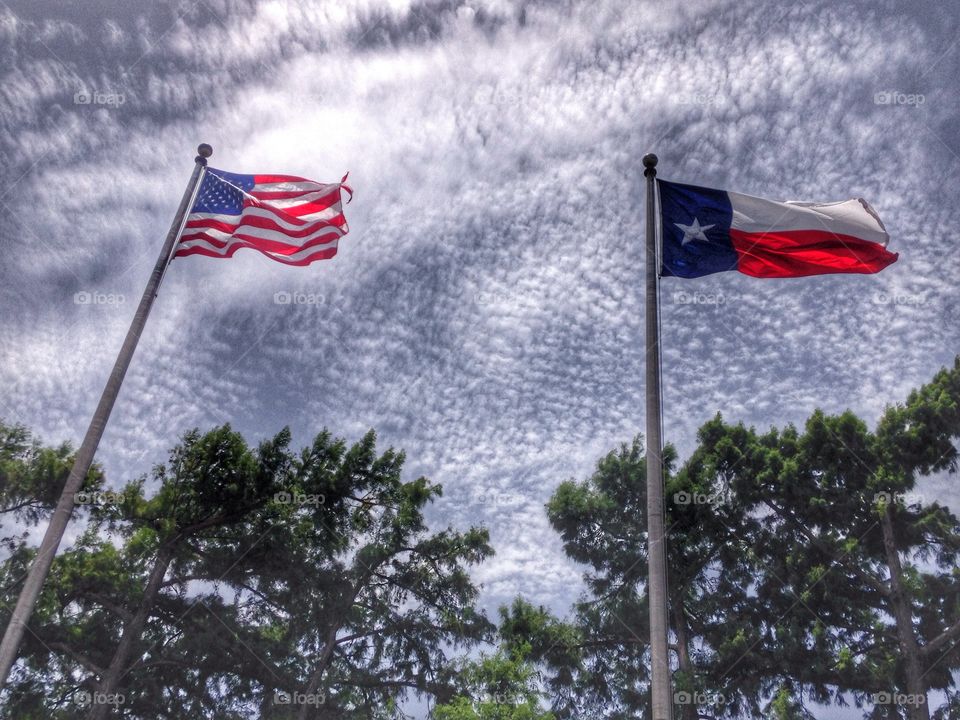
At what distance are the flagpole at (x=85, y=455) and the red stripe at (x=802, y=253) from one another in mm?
9102

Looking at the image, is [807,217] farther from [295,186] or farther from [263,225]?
[263,225]

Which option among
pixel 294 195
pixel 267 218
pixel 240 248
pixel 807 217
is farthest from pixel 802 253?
pixel 240 248

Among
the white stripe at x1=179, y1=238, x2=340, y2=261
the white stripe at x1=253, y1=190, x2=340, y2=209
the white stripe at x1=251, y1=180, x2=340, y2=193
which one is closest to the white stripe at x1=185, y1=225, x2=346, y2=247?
the white stripe at x1=179, y1=238, x2=340, y2=261

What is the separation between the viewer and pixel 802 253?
435 inches

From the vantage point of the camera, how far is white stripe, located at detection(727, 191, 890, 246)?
11.0 metres

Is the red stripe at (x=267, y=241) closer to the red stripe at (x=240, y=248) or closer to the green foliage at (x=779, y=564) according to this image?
the red stripe at (x=240, y=248)

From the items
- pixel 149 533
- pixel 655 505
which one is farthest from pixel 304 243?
pixel 149 533

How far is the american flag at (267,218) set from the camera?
40.7ft

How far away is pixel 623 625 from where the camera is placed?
2522cm

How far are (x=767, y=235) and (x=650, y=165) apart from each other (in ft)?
7.24

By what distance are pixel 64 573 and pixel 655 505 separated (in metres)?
20.5

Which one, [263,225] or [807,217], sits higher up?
[263,225]

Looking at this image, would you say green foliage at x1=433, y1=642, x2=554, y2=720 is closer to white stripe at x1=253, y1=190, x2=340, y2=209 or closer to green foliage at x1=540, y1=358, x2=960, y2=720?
green foliage at x1=540, y1=358, x2=960, y2=720

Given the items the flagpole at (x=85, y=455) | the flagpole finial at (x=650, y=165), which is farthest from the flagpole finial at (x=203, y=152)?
the flagpole finial at (x=650, y=165)
